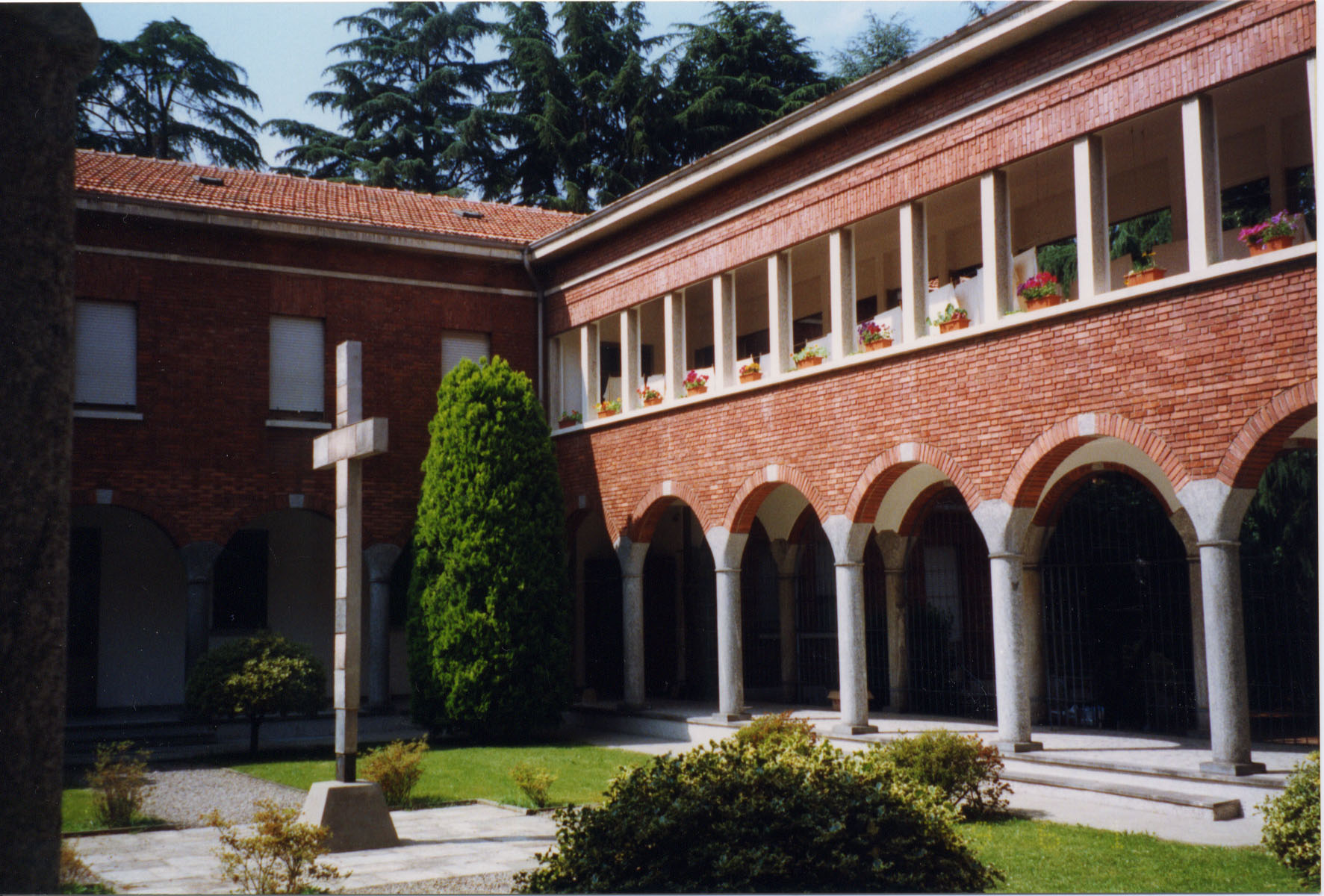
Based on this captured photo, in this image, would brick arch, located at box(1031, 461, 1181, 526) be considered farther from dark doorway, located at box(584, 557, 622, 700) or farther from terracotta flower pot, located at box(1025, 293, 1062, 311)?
dark doorway, located at box(584, 557, 622, 700)

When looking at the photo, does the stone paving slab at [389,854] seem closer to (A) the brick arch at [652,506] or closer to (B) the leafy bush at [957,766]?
(B) the leafy bush at [957,766]

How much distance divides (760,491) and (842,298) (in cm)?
302

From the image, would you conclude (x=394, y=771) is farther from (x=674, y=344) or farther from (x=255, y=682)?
(x=674, y=344)

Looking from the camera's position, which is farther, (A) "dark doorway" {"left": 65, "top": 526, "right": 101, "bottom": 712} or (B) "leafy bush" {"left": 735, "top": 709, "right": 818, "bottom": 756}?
(A) "dark doorway" {"left": 65, "top": 526, "right": 101, "bottom": 712}

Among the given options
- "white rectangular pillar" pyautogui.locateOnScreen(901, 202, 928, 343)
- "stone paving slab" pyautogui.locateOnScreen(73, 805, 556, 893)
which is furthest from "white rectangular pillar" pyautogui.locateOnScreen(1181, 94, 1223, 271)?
"stone paving slab" pyautogui.locateOnScreen(73, 805, 556, 893)

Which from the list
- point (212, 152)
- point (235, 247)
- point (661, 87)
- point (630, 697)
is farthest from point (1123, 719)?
point (212, 152)

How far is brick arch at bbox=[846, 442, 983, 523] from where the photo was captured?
1412cm

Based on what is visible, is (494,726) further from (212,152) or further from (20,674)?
(212,152)

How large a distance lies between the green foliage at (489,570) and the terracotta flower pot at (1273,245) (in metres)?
10.6

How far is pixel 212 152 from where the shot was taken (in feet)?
95.5

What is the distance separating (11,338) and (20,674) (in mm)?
858

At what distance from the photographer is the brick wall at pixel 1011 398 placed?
1120 centimetres

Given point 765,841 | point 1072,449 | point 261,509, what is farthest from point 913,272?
point 261,509

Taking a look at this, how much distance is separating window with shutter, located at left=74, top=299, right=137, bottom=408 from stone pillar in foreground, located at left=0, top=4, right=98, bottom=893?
1684cm
